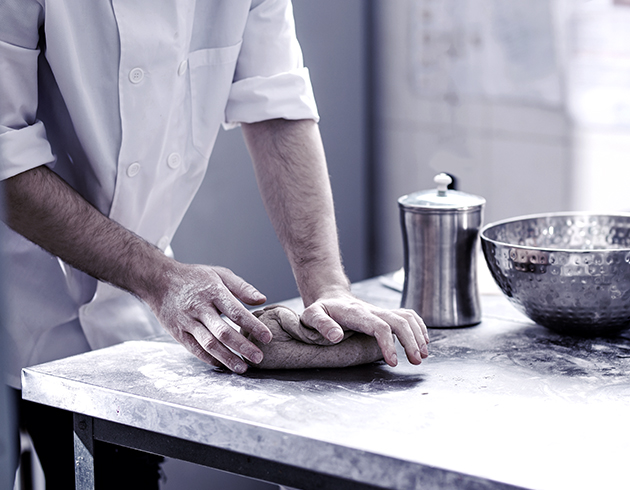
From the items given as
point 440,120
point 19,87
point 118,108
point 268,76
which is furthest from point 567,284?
point 440,120

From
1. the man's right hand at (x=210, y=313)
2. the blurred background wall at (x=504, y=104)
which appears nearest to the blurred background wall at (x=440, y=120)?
the blurred background wall at (x=504, y=104)

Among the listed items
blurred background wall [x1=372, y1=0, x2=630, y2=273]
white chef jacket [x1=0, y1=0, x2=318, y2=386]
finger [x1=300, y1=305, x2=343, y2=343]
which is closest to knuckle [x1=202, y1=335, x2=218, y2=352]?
finger [x1=300, y1=305, x2=343, y2=343]

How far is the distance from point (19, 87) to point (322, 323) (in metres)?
0.61

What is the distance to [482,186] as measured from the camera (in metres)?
2.88

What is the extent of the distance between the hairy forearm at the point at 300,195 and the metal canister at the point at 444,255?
0.45 ft

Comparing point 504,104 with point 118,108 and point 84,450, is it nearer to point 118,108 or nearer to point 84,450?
point 118,108

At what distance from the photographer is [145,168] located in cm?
132

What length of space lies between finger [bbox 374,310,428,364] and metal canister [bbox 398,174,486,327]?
0.21m

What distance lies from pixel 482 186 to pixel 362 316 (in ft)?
6.44

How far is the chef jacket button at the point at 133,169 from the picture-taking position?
128cm

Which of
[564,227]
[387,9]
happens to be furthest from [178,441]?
[387,9]

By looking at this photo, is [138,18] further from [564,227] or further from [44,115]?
[564,227]

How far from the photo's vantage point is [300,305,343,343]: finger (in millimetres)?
Answer: 995

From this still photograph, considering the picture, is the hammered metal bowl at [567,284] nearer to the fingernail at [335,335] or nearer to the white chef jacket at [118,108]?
the fingernail at [335,335]
